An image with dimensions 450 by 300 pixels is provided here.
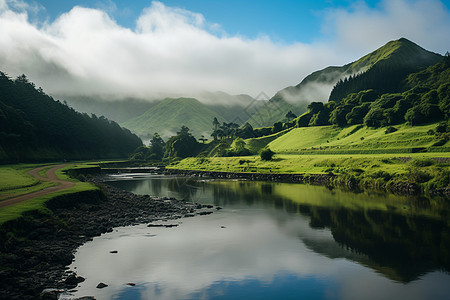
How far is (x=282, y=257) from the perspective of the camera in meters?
28.5

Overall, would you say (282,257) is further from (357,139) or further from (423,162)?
(357,139)

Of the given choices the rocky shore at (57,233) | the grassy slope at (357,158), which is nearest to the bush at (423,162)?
the grassy slope at (357,158)

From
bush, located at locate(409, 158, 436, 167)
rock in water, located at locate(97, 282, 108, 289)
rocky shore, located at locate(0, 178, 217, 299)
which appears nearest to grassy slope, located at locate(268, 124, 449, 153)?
bush, located at locate(409, 158, 436, 167)

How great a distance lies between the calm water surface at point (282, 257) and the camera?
21.7 m

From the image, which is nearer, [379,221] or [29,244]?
[29,244]

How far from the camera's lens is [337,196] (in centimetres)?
5919

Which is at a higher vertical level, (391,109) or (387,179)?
(391,109)

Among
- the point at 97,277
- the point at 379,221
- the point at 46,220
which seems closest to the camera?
the point at 97,277

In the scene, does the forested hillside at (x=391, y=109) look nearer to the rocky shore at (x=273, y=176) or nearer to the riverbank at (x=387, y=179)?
the riverbank at (x=387, y=179)

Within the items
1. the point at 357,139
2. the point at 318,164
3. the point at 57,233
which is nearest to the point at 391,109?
the point at 357,139

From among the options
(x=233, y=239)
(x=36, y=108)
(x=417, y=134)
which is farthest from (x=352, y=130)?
(x=36, y=108)

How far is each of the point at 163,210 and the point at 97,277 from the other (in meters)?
25.1

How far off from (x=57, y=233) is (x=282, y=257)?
20.3 m

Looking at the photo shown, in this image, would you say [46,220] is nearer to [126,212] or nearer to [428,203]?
[126,212]
